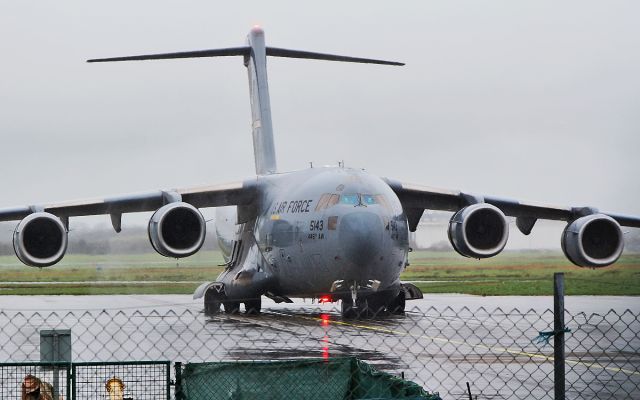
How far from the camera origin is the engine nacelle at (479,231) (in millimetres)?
21906

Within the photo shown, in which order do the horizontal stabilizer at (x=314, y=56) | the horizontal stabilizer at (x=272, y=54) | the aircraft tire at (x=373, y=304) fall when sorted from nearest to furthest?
1. the aircraft tire at (x=373, y=304)
2. the horizontal stabilizer at (x=272, y=54)
3. the horizontal stabilizer at (x=314, y=56)

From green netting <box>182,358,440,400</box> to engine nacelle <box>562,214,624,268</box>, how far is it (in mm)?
15516

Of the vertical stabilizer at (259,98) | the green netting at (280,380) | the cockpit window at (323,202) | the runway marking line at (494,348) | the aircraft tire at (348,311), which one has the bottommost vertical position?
the aircraft tire at (348,311)

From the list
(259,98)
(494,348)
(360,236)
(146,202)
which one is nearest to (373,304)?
(360,236)

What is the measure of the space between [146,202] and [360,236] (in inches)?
219

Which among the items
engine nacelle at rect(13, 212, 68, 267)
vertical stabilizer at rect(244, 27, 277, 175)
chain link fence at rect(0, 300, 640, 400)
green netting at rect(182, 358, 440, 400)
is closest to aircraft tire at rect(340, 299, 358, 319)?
chain link fence at rect(0, 300, 640, 400)

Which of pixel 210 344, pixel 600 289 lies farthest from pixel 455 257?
pixel 210 344

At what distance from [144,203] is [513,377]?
1281 cm

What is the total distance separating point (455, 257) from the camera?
111 feet

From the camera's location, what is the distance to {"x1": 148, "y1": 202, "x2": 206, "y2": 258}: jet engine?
69.7 feet

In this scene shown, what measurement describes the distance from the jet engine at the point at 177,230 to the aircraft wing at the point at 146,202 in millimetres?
833

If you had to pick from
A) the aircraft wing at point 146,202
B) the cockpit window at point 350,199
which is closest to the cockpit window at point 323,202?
the cockpit window at point 350,199

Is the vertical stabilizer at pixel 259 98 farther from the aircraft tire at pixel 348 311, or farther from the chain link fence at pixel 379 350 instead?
the aircraft tire at pixel 348 311

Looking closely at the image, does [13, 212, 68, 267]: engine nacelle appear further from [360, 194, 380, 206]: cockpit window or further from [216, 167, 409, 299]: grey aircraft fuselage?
[360, 194, 380, 206]: cockpit window
